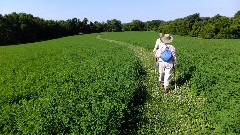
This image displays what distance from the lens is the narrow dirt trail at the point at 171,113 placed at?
938 cm

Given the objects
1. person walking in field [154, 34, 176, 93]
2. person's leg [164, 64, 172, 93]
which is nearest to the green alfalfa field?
person's leg [164, 64, 172, 93]

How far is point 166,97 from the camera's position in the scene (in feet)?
42.1

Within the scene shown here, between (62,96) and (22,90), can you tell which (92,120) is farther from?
(22,90)

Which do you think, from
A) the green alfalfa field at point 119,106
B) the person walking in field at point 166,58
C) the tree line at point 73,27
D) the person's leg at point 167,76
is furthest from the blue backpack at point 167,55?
the tree line at point 73,27

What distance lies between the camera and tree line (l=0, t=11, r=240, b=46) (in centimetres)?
7506

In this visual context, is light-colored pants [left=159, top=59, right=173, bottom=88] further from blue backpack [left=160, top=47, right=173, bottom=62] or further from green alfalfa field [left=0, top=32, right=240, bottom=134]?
green alfalfa field [left=0, top=32, right=240, bottom=134]

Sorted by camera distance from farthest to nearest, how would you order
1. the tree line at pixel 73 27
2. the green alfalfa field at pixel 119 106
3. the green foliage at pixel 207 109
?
the tree line at pixel 73 27, the green foliage at pixel 207 109, the green alfalfa field at pixel 119 106

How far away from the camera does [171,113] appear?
10.8m

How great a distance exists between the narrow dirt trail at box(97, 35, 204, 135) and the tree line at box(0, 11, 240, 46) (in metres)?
64.9

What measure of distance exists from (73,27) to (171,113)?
367ft

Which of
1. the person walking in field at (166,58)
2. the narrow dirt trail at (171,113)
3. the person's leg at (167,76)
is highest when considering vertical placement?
the person walking in field at (166,58)

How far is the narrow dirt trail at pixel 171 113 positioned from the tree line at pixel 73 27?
64.9m

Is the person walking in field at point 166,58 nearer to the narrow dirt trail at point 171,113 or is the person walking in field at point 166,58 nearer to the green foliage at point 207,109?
the narrow dirt trail at point 171,113

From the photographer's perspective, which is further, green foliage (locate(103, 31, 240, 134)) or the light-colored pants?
the light-colored pants
